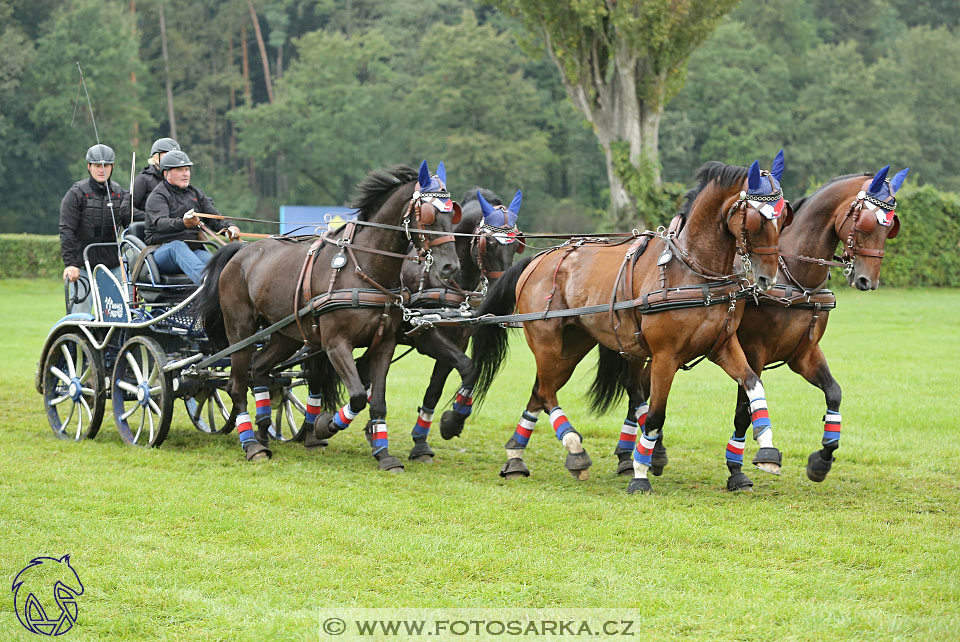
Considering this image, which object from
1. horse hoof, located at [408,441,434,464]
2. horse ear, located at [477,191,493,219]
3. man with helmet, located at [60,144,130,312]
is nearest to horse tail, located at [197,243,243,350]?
man with helmet, located at [60,144,130,312]

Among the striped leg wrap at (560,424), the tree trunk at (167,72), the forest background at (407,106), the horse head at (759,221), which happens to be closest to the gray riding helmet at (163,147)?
the striped leg wrap at (560,424)

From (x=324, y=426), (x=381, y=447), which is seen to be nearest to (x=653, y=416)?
(x=381, y=447)

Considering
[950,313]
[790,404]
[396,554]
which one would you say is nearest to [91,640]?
[396,554]

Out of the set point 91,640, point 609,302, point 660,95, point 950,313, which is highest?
point 660,95

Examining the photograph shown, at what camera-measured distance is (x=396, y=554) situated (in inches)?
221

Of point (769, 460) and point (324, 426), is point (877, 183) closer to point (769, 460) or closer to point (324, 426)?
point (769, 460)

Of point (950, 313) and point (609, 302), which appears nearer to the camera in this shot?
point (609, 302)

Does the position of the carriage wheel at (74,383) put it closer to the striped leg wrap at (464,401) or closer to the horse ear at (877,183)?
the striped leg wrap at (464,401)

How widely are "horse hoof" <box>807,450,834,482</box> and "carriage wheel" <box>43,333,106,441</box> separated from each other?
5.77 metres

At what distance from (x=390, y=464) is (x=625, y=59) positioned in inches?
865

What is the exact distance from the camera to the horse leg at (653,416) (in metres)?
7.07

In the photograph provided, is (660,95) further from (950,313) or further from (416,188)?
(416,188)

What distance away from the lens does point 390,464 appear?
8180 millimetres

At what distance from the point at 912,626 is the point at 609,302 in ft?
11.3
